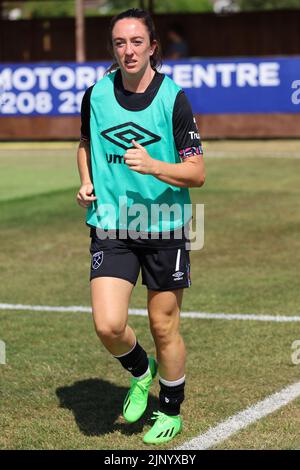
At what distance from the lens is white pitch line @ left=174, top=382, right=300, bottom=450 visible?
5.34 m

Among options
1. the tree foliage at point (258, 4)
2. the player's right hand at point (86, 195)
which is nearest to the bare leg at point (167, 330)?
the player's right hand at point (86, 195)

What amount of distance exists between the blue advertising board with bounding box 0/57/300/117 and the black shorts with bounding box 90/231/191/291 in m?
13.9

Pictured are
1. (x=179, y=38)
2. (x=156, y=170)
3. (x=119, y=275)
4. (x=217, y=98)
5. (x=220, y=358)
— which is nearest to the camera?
(x=156, y=170)

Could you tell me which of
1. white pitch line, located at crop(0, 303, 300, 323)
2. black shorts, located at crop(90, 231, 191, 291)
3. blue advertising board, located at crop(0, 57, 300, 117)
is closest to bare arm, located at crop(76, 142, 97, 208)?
black shorts, located at crop(90, 231, 191, 291)

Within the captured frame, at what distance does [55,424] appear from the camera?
5.74 metres

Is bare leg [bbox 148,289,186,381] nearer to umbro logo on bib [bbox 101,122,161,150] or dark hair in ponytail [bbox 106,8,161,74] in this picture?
umbro logo on bib [bbox 101,122,161,150]

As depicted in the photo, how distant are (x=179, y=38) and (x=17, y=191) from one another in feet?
41.1

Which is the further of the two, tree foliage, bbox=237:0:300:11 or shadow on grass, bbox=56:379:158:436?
tree foliage, bbox=237:0:300:11

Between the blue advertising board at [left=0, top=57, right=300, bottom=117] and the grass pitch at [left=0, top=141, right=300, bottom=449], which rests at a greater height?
the grass pitch at [left=0, top=141, right=300, bottom=449]

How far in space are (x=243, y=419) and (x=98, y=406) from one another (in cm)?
91

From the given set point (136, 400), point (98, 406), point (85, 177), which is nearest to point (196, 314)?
point (98, 406)

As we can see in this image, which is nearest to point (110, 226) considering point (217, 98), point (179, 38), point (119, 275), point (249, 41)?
point (119, 275)

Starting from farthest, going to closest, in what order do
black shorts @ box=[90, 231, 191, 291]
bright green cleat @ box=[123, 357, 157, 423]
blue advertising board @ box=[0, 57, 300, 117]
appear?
blue advertising board @ box=[0, 57, 300, 117] < bright green cleat @ box=[123, 357, 157, 423] < black shorts @ box=[90, 231, 191, 291]

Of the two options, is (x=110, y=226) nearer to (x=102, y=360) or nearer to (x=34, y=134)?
(x=102, y=360)
